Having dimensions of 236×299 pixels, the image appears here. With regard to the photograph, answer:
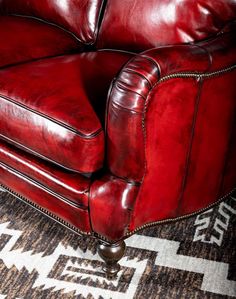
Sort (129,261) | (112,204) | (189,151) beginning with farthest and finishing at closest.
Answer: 1. (129,261)
2. (189,151)
3. (112,204)

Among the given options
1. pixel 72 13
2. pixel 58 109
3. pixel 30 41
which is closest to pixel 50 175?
pixel 58 109

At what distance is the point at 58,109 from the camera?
147 centimetres

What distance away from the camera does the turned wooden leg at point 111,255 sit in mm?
1551

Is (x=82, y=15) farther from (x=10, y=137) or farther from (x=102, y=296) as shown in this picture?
(x=102, y=296)

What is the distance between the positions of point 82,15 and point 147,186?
0.80 metres

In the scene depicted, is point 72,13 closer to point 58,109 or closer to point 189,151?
point 58,109

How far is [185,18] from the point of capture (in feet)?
5.39

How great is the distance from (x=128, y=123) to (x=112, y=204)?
231 mm

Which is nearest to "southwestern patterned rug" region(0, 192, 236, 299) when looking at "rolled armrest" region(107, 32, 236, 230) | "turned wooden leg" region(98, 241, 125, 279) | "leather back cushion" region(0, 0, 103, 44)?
"turned wooden leg" region(98, 241, 125, 279)

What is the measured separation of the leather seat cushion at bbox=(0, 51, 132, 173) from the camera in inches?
56.0

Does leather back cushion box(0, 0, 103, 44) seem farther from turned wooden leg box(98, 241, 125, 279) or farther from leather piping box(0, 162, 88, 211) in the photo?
turned wooden leg box(98, 241, 125, 279)

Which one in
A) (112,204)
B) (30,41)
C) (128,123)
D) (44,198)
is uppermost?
(128,123)

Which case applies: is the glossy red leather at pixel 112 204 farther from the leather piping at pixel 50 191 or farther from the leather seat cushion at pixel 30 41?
the leather seat cushion at pixel 30 41

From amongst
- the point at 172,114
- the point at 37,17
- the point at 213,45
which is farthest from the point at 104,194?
the point at 37,17
